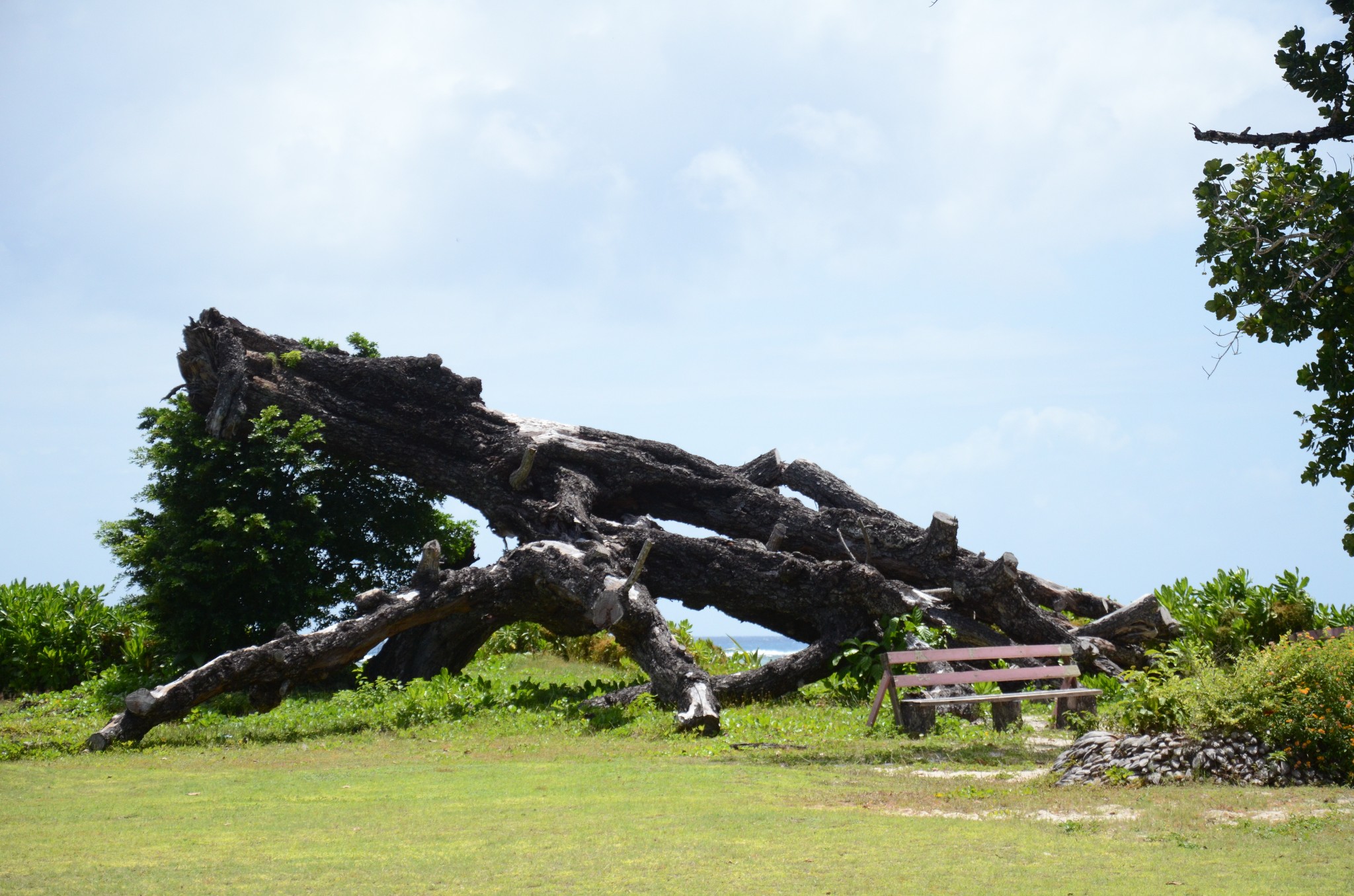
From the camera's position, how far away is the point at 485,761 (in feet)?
32.7

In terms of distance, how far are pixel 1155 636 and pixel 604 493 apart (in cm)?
890

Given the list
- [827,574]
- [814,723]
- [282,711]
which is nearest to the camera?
[814,723]

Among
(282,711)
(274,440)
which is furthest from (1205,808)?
(274,440)

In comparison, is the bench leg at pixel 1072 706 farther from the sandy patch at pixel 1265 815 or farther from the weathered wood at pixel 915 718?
the sandy patch at pixel 1265 815

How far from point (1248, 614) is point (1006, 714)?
5928mm

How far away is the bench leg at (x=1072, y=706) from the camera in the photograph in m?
11.9

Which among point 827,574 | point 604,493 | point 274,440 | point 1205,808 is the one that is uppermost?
point 274,440

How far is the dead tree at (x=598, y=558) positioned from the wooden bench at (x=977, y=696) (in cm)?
207

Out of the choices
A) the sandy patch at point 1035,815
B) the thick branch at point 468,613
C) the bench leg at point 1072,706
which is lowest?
the sandy patch at point 1035,815

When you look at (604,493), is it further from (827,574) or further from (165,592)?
(165,592)

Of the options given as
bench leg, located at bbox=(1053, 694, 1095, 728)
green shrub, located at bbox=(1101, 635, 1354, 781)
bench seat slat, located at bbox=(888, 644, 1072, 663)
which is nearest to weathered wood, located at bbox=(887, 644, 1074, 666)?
bench seat slat, located at bbox=(888, 644, 1072, 663)

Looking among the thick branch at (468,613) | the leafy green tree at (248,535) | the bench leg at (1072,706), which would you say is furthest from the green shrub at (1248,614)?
the leafy green tree at (248,535)

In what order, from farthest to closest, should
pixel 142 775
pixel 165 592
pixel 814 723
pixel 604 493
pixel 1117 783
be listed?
pixel 604 493, pixel 165 592, pixel 814 723, pixel 142 775, pixel 1117 783

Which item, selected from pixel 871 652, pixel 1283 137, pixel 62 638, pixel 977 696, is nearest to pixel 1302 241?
pixel 1283 137
